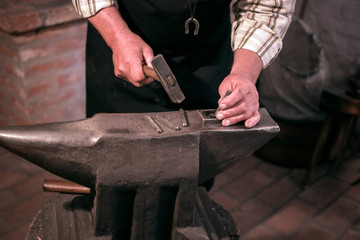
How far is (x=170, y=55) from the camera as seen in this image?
1.40 meters

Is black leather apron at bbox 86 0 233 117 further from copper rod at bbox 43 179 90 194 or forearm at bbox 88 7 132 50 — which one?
copper rod at bbox 43 179 90 194

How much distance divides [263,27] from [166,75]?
412mm

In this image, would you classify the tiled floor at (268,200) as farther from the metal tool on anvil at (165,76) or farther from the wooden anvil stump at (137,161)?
the metal tool on anvil at (165,76)

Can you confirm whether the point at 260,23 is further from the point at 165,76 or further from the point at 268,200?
the point at 268,200

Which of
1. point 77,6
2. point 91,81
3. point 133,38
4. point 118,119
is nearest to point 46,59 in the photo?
point 91,81

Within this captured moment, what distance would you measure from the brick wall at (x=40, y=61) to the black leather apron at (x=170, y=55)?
33.3 inches

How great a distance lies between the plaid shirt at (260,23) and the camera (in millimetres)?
1271

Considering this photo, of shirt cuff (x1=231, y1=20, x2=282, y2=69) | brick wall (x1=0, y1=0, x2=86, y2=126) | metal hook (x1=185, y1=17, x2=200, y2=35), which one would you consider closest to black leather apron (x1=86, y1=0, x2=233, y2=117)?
metal hook (x1=185, y1=17, x2=200, y2=35)

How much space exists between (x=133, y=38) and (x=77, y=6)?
0.24 meters

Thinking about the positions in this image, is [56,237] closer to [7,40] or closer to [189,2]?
[189,2]

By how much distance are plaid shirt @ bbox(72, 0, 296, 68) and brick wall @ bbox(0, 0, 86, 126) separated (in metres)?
1.03

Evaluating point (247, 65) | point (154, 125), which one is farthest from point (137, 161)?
point (247, 65)

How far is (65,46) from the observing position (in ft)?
8.00

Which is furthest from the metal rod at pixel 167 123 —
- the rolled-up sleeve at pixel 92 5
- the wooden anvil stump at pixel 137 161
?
the rolled-up sleeve at pixel 92 5
